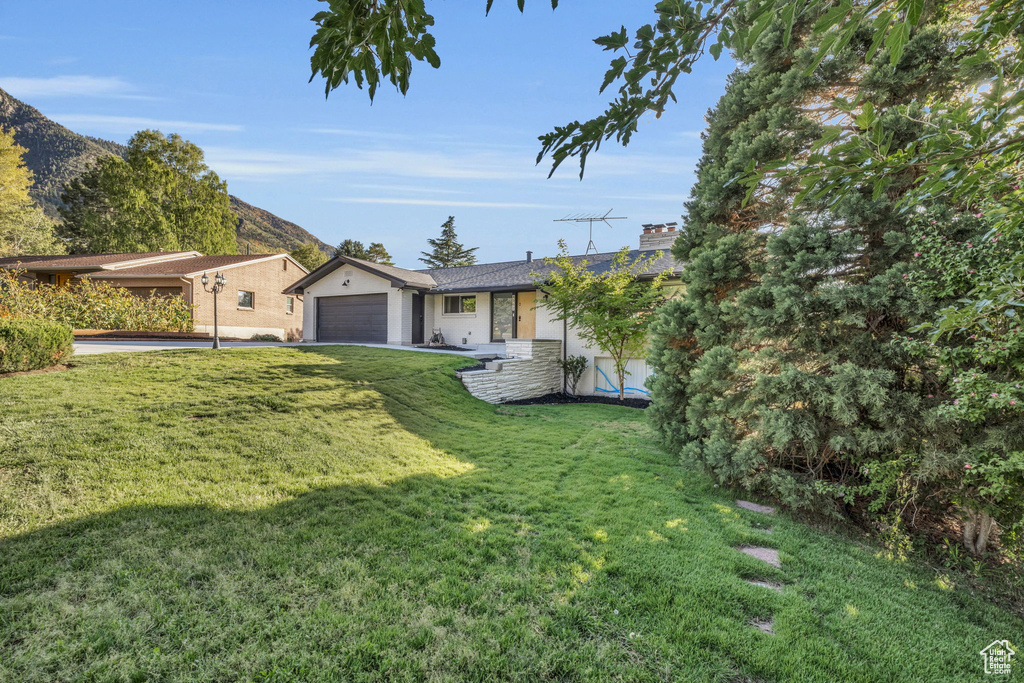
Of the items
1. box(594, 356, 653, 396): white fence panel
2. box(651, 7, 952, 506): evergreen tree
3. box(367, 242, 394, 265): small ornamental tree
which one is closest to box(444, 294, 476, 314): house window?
box(594, 356, 653, 396): white fence panel

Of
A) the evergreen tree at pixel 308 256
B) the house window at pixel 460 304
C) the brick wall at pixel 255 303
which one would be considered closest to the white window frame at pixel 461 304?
the house window at pixel 460 304

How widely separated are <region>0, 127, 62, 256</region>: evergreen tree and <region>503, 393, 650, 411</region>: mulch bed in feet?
106

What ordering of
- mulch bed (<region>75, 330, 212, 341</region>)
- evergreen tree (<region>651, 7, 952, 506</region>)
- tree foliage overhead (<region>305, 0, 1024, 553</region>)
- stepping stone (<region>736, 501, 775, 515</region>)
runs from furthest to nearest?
mulch bed (<region>75, 330, 212, 341</region>)
stepping stone (<region>736, 501, 775, 515</region>)
evergreen tree (<region>651, 7, 952, 506</region>)
tree foliage overhead (<region>305, 0, 1024, 553</region>)

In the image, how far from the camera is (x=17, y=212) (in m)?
23.9

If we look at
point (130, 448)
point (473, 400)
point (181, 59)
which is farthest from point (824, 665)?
point (181, 59)

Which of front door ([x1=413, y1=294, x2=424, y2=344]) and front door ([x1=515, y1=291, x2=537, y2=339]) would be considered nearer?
front door ([x1=515, y1=291, x2=537, y2=339])

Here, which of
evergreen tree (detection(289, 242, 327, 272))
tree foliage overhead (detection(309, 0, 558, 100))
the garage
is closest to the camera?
tree foliage overhead (detection(309, 0, 558, 100))

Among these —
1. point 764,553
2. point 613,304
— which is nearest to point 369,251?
point 613,304

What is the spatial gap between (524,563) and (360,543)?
1.28 meters

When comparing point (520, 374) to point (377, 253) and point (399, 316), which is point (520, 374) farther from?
point (377, 253)

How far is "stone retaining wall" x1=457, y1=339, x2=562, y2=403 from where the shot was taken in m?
10.6

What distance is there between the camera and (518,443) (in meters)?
6.71

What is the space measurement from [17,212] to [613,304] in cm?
3471

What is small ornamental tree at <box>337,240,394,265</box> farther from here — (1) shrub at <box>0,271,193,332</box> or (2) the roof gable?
(1) shrub at <box>0,271,193,332</box>
